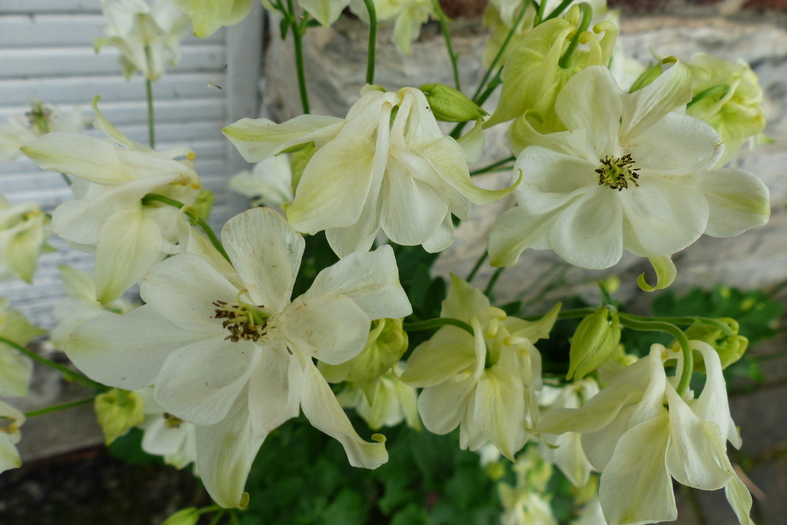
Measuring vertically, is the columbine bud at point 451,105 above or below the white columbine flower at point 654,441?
above

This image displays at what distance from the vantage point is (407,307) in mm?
308

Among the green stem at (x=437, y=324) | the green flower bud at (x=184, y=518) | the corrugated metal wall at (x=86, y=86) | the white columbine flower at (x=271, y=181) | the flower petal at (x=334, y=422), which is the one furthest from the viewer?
the corrugated metal wall at (x=86, y=86)

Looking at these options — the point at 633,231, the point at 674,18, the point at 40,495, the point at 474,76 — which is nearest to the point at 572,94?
the point at 633,231

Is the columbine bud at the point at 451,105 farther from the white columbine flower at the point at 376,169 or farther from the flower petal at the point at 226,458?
the flower petal at the point at 226,458

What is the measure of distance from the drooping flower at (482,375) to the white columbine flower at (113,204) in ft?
0.67

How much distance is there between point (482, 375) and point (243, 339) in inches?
6.7

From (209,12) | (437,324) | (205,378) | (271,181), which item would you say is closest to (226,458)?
(205,378)

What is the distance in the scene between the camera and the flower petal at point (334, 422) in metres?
0.29

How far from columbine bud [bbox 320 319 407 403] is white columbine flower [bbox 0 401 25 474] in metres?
0.21

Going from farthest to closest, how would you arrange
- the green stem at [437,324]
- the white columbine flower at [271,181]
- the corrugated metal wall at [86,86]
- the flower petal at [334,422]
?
the corrugated metal wall at [86,86], the white columbine flower at [271,181], the green stem at [437,324], the flower petal at [334,422]

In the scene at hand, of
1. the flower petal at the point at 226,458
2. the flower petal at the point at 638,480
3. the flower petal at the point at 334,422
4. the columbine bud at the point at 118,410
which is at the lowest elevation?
the columbine bud at the point at 118,410

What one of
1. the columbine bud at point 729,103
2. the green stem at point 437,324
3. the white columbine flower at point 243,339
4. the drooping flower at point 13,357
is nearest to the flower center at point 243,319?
the white columbine flower at point 243,339

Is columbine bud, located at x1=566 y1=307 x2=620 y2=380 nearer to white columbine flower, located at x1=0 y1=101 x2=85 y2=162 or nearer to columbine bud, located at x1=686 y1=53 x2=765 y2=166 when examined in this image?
columbine bud, located at x1=686 y1=53 x2=765 y2=166

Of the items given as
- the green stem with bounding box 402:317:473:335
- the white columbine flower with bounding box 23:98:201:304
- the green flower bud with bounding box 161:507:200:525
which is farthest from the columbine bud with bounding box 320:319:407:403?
the green flower bud with bounding box 161:507:200:525
